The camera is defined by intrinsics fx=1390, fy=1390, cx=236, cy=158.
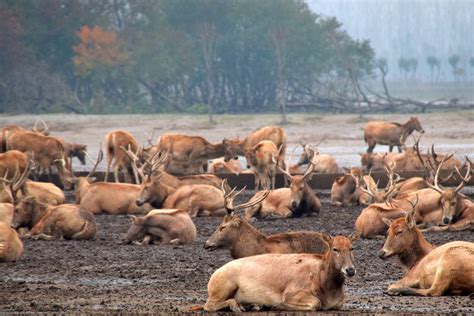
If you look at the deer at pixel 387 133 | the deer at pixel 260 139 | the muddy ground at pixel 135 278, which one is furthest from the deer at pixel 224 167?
the muddy ground at pixel 135 278

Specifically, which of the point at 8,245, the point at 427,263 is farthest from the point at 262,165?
the point at 427,263

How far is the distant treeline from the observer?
58.9 meters

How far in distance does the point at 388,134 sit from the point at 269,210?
15.6 metres

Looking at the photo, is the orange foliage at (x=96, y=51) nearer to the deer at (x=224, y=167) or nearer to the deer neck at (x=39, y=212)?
the deer at (x=224, y=167)

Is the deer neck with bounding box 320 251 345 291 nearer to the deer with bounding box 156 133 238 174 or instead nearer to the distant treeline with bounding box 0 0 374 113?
the deer with bounding box 156 133 238 174

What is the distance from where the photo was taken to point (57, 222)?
17516 millimetres

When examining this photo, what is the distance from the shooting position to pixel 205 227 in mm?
19047

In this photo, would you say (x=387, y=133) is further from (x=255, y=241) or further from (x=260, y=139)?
(x=255, y=241)

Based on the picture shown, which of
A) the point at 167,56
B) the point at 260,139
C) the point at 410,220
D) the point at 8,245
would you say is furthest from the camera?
the point at 167,56

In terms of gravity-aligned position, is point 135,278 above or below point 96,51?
below

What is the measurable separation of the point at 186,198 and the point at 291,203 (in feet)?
5.11

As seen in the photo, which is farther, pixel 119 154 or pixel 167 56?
pixel 167 56

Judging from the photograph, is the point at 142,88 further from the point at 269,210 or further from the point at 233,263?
the point at 233,263

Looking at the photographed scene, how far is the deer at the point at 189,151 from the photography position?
2814 cm
